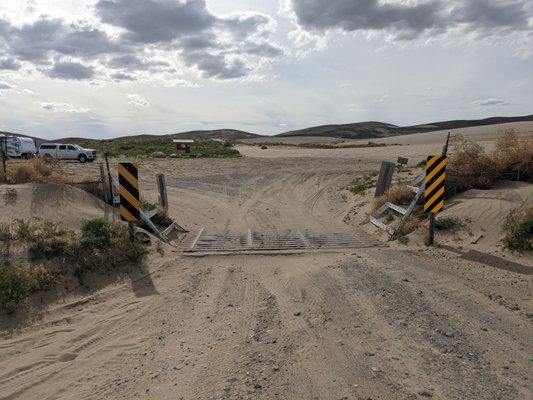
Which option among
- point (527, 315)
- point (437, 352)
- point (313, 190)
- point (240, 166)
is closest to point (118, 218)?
point (437, 352)

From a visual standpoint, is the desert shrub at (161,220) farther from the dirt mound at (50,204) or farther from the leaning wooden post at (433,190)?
the leaning wooden post at (433,190)

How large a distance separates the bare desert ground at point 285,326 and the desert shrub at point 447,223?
1.03 ft

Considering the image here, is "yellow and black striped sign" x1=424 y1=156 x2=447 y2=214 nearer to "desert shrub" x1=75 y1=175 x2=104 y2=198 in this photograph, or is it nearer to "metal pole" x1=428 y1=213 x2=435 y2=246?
"metal pole" x1=428 y1=213 x2=435 y2=246

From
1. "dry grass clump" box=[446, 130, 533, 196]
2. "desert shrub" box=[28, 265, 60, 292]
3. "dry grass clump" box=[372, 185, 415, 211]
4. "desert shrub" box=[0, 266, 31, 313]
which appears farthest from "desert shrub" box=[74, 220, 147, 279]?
"dry grass clump" box=[446, 130, 533, 196]

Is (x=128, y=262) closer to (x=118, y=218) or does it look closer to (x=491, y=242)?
(x=118, y=218)

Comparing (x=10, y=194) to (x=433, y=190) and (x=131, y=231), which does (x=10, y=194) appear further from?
(x=433, y=190)

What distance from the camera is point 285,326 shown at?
16.9 ft

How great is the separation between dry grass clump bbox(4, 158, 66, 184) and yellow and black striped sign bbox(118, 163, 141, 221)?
1.85 metres

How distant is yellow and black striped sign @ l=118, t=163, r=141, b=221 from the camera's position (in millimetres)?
8062

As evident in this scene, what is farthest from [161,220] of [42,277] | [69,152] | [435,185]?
[69,152]

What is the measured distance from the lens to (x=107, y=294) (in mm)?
6219

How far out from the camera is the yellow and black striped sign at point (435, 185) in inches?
349

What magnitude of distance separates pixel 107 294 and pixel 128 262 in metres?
1.15

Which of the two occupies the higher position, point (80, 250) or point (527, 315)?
point (80, 250)
